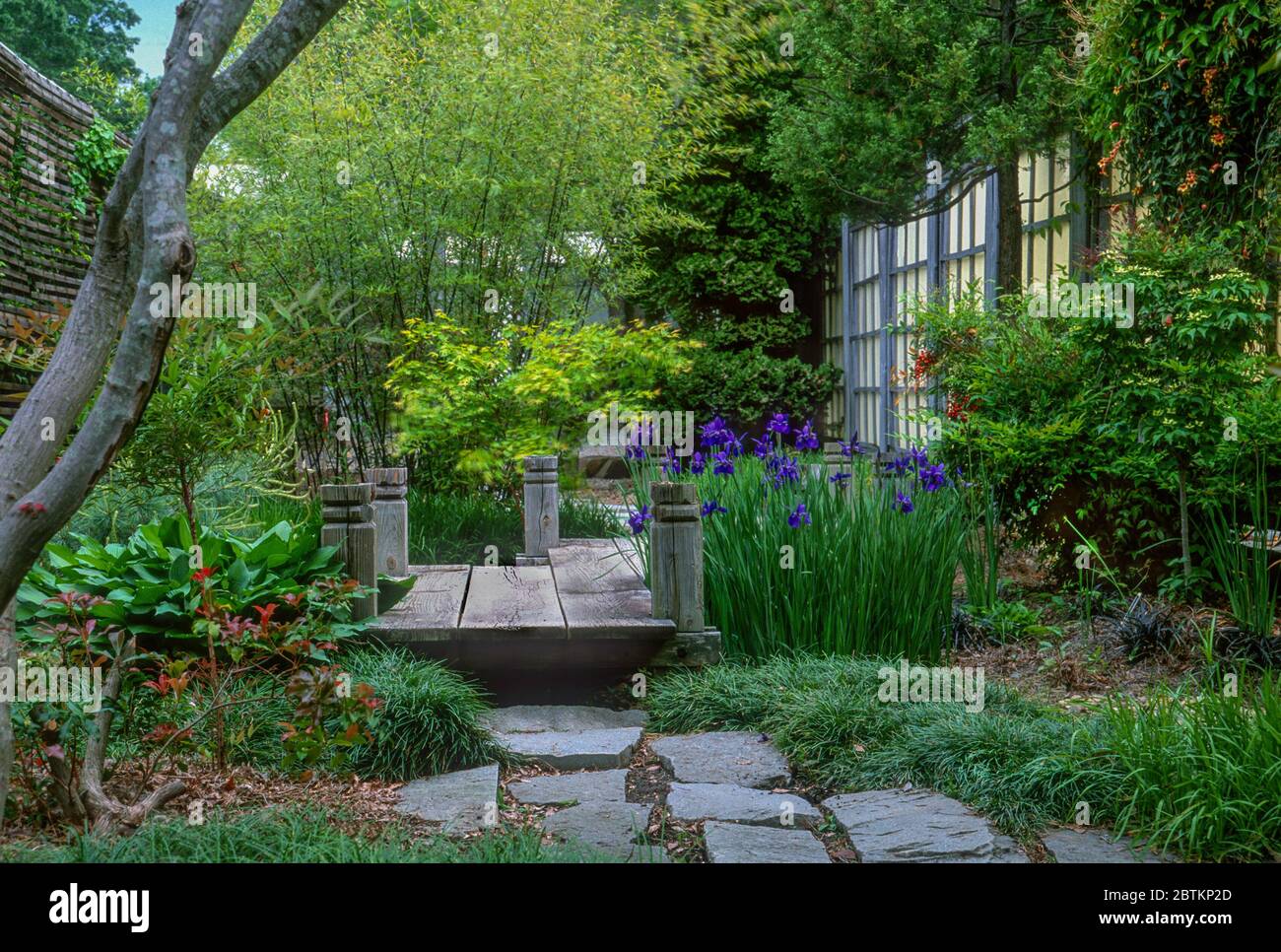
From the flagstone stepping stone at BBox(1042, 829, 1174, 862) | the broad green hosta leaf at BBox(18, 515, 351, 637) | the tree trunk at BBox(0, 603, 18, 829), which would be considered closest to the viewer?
the tree trunk at BBox(0, 603, 18, 829)

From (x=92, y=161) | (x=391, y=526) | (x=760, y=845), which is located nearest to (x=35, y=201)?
(x=92, y=161)

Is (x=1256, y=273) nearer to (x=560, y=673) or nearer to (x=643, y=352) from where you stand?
(x=560, y=673)

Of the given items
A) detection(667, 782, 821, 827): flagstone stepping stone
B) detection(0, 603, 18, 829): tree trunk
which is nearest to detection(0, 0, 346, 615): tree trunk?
detection(0, 603, 18, 829): tree trunk

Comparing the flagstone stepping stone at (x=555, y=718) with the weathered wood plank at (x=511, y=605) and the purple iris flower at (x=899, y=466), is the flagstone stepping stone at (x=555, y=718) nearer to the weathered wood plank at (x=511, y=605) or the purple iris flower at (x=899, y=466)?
the weathered wood plank at (x=511, y=605)

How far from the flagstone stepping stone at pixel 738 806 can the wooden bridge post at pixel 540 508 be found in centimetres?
294

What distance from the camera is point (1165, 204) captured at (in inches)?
217

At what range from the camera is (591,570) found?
17.4ft

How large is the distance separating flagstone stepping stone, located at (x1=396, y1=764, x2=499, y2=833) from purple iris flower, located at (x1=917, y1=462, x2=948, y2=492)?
2.40m

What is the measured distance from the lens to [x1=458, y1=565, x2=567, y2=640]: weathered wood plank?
409 centimetres

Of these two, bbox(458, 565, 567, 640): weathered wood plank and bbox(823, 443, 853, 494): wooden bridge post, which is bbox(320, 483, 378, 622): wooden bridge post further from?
bbox(823, 443, 853, 494): wooden bridge post

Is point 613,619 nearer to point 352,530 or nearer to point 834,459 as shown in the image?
point 352,530

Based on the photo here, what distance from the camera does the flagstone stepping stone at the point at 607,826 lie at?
2.71m
